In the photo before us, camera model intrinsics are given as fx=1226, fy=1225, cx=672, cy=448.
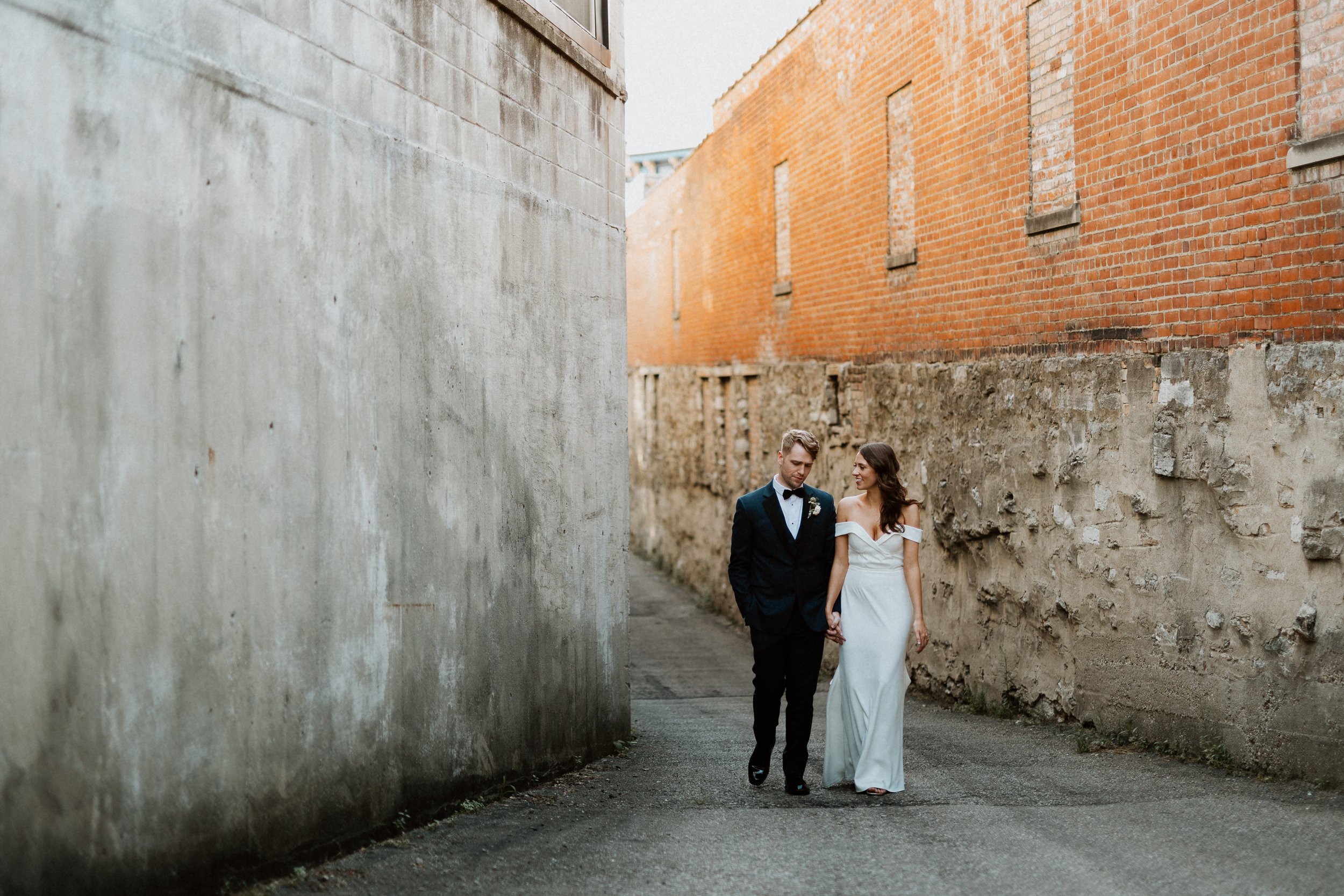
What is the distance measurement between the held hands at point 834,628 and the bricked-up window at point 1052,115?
3.85 metres

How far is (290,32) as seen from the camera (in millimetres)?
4672

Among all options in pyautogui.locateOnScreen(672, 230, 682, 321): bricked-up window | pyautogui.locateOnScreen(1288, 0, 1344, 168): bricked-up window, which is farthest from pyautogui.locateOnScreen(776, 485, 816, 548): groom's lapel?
pyautogui.locateOnScreen(672, 230, 682, 321): bricked-up window

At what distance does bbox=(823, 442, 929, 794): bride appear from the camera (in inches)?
245

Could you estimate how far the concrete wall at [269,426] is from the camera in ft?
11.7

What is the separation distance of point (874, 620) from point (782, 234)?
33.9 feet

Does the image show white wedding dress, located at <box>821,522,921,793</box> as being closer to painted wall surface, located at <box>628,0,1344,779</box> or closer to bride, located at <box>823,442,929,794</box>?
bride, located at <box>823,442,929,794</box>

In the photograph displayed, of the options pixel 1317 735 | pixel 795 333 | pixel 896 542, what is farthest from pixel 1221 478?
pixel 795 333

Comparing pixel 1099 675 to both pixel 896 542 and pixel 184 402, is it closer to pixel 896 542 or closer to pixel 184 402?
pixel 896 542

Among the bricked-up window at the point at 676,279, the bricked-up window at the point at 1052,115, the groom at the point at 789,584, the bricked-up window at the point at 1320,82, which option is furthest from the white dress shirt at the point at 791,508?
the bricked-up window at the point at 676,279

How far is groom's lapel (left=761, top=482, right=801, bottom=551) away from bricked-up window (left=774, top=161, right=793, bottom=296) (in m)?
9.34

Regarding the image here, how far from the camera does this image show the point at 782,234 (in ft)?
52.3

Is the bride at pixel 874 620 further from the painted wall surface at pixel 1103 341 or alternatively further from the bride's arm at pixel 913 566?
the painted wall surface at pixel 1103 341

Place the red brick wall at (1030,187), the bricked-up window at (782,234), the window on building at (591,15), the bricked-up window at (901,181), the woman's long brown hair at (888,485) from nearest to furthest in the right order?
the woman's long brown hair at (888,485) < the red brick wall at (1030,187) < the window on building at (591,15) < the bricked-up window at (901,181) < the bricked-up window at (782,234)

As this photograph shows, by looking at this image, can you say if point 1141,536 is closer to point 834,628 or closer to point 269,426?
point 834,628
